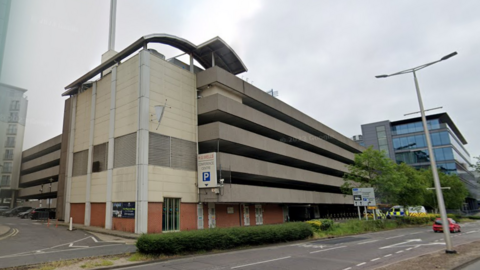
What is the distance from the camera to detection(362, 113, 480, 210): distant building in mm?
76000

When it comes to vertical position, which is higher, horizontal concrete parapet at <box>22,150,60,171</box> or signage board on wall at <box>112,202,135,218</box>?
horizontal concrete parapet at <box>22,150,60,171</box>

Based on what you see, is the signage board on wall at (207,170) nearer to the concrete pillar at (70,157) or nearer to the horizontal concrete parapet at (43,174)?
the concrete pillar at (70,157)

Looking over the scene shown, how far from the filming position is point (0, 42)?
148 inches

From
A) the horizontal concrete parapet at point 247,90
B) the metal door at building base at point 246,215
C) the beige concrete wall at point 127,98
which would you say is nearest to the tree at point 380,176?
the horizontal concrete parapet at point 247,90

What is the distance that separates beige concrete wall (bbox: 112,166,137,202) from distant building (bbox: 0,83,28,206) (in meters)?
20.5

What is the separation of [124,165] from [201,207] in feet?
25.7

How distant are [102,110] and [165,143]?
9212mm

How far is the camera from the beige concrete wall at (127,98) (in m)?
25.8

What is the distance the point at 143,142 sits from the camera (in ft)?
78.8

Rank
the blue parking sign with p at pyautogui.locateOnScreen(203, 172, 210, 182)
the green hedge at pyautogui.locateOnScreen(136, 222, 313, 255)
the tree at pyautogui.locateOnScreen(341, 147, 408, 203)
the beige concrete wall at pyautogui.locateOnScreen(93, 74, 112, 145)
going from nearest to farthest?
the green hedge at pyautogui.locateOnScreen(136, 222, 313, 255) < the blue parking sign with p at pyautogui.locateOnScreen(203, 172, 210, 182) < the beige concrete wall at pyautogui.locateOnScreen(93, 74, 112, 145) < the tree at pyautogui.locateOnScreen(341, 147, 408, 203)

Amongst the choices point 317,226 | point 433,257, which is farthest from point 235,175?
point 433,257

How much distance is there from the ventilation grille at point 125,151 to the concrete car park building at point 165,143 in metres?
0.09

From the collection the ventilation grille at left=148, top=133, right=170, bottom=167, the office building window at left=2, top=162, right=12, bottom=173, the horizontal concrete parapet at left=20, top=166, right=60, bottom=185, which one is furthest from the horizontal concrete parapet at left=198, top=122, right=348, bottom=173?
the horizontal concrete parapet at left=20, top=166, right=60, bottom=185

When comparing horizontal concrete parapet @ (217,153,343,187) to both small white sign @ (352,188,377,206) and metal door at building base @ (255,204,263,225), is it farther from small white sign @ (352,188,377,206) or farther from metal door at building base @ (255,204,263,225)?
small white sign @ (352,188,377,206)
